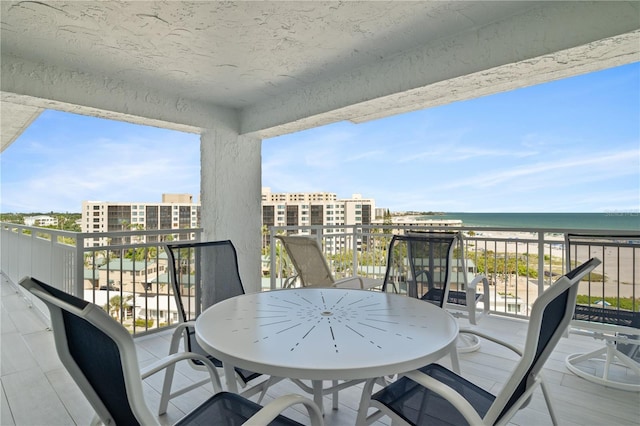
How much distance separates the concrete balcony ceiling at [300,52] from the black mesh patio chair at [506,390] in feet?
5.85

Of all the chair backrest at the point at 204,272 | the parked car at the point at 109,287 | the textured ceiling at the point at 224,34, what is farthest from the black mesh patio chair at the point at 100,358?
the parked car at the point at 109,287

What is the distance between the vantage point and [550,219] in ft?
76.6

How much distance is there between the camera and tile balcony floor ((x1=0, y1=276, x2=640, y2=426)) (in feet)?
6.49

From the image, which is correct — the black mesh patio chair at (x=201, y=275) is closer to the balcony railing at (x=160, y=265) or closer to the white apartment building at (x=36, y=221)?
the balcony railing at (x=160, y=265)

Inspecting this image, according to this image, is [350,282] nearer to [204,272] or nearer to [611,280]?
[204,272]

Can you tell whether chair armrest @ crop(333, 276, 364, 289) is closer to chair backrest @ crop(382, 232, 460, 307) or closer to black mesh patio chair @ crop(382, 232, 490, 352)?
black mesh patio chair @ crop(382, 232, 490, 352)

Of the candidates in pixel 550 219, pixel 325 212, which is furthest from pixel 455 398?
pixel 550 219

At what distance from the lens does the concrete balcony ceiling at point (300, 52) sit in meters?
2.12

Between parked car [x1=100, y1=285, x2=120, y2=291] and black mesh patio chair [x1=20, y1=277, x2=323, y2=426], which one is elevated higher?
black mesh patio chair [x1=20, y1=277, x2=323, y2=426]

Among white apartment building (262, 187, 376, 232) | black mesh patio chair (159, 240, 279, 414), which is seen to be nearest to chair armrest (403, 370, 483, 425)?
black mesh patio chair (159, 240, 279, 414)

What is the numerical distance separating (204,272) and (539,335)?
6.52 ft

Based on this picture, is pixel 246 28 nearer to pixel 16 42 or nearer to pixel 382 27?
pixel 382 27

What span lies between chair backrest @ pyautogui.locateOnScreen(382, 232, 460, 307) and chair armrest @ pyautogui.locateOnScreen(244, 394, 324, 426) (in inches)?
63.7

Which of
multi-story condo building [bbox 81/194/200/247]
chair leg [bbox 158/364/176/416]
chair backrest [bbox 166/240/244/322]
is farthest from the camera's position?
multi-story condo building [bbox 81/194/200/247]
